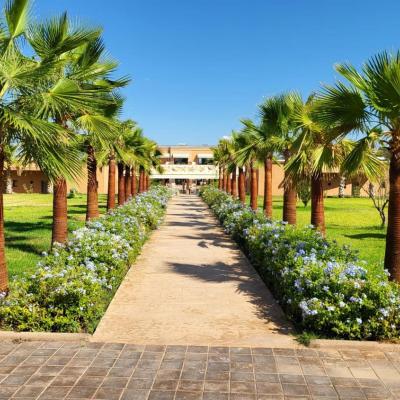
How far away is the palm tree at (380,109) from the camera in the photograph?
6.67m

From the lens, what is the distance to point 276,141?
13.9 metres

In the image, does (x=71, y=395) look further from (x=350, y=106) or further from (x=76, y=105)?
(x=350, y=106)

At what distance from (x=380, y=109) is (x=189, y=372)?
4.69 metres

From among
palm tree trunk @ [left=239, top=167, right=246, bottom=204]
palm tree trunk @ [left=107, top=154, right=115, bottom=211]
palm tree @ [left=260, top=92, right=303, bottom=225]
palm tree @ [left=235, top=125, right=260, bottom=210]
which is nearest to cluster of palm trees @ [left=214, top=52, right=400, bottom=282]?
palm tree @ [left=260, top=92, right=303, bottom=225]

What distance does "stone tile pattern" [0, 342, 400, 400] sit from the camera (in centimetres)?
444

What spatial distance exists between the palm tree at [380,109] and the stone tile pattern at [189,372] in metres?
2.22

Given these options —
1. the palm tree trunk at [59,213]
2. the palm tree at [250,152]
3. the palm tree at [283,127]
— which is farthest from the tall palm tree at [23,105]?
the palm tree at [250,152]

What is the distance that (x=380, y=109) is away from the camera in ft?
23.0

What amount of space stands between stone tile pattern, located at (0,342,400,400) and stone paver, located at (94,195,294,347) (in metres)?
0.49

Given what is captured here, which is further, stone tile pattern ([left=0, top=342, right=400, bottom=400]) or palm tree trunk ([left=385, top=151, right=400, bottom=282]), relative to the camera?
palm tree trunk ([left=385, top=151, right=400, bottom=282])

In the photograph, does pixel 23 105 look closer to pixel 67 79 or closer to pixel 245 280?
pixel 67 79

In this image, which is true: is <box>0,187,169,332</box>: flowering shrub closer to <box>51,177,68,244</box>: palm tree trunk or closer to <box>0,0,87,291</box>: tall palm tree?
<box>0,0,87,291</box>: tall palm tree

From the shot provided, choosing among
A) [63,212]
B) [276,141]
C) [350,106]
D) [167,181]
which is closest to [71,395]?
[350,106]

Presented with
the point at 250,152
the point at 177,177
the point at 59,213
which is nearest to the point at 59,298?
the point at 59,213
